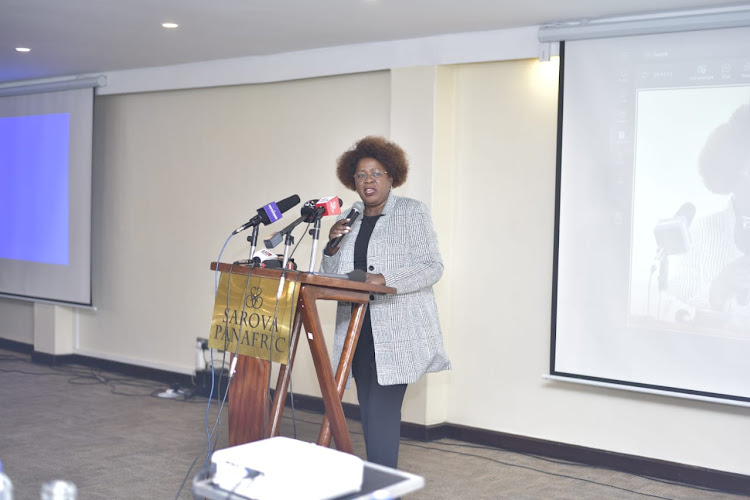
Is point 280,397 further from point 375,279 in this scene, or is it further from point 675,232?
point 675,232

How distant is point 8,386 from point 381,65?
3.78 m

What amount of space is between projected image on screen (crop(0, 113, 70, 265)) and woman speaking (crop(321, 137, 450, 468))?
14.6 ft

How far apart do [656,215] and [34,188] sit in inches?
213

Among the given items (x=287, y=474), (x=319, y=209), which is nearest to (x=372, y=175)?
(x=319, y=209)

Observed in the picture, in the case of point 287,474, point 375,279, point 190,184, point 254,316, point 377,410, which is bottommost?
point 377,410

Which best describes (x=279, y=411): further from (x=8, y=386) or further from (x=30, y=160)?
(x=30, y=160)

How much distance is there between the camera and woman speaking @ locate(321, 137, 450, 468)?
3080mm

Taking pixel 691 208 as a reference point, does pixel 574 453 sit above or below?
below

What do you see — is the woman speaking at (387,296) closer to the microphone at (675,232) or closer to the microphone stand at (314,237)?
the microphone stand at (314,237)

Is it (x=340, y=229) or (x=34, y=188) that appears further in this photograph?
(x=34, y=188)

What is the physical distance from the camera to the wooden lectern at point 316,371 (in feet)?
9.00

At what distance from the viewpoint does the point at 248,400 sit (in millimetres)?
2865

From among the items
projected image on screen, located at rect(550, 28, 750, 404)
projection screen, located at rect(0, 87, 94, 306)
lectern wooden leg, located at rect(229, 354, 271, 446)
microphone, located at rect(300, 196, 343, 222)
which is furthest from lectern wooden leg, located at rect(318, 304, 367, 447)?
projection screen, located at rect(0, 87, 94, 306)

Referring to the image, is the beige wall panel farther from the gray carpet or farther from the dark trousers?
the dark trousers
